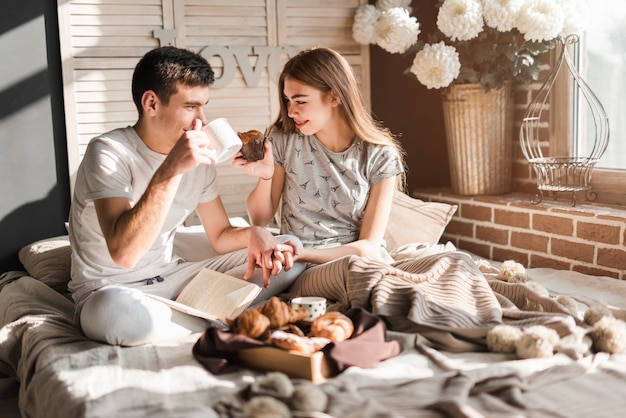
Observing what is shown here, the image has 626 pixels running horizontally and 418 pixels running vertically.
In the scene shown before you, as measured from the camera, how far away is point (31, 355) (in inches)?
74.9

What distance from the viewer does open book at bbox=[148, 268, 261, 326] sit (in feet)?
6.50

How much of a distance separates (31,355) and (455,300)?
1.11m

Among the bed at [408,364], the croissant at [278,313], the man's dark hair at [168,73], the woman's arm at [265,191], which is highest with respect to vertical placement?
the man's dark hair at [168,73]

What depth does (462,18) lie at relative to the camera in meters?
3.12

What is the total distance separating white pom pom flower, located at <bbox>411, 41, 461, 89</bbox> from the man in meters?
1.19

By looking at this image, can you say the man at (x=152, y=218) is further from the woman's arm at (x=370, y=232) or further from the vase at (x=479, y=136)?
the vase at (x=479, y=136)

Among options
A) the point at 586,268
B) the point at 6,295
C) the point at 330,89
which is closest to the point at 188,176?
the point at 330,89

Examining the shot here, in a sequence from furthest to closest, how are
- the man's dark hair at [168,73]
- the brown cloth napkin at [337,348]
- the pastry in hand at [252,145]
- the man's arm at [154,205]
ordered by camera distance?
the pastry in hand at [252,145] < the man's dark hair at [168,73] < the man's arm at [154,205] < the brown cloth napkin at [337,348]

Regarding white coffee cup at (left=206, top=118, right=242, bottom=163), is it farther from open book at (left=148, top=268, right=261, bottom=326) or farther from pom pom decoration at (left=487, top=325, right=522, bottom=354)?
pom pom decoration at (left=487, top=325, right=522, bottom=354)

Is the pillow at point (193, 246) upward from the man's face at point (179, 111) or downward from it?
downward

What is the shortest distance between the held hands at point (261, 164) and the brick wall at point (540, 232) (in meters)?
1.21

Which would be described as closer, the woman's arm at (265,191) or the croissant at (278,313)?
the croissant at (278,313)

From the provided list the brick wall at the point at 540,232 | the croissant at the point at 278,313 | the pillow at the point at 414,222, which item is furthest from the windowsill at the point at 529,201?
the croissant at the point at 278,313

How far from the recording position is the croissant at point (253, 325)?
1.69 meters
